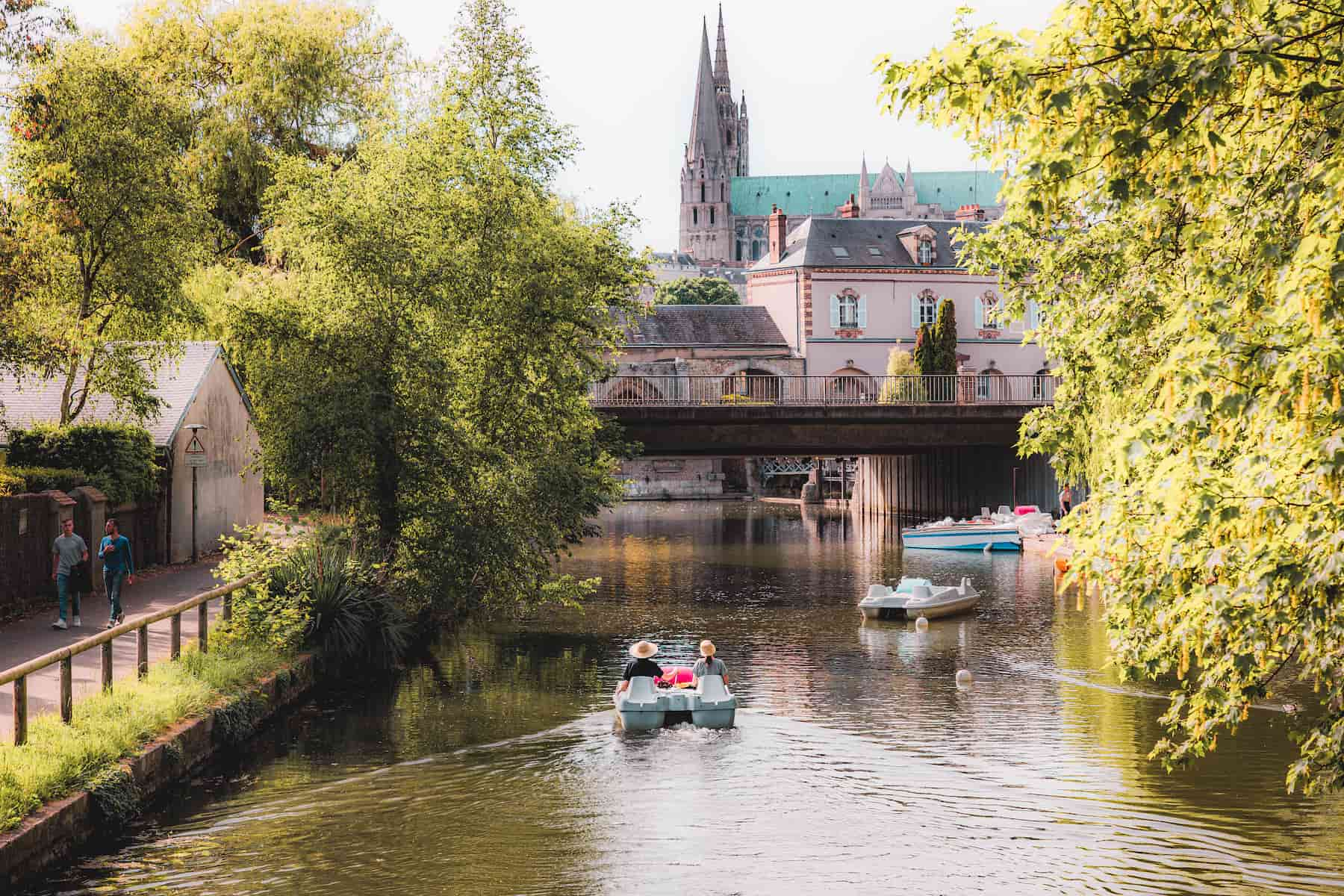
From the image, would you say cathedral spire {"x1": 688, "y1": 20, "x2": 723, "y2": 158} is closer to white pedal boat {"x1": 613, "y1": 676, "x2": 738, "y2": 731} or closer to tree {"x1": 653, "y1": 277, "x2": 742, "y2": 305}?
tree {"x1": 653, "y1": 277, "x2": 742, "y2": 305}

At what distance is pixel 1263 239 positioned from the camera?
24.1ft

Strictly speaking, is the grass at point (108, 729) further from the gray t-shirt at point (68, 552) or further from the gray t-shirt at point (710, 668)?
the gray t-shirt at point (710, 668)

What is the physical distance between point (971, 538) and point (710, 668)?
91.1 ft

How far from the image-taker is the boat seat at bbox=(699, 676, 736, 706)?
57.7ft

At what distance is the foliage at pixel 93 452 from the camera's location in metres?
24.8

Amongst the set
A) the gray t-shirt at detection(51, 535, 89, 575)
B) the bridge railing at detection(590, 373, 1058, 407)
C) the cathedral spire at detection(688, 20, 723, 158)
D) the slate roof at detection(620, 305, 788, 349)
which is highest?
the cathedral spire at detection(688, 20, 723, 158)

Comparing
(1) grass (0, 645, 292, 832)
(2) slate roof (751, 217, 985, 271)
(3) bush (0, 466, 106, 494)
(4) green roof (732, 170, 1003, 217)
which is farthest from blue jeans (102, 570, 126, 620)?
(4) green roof (732, 170, 1003, 217)

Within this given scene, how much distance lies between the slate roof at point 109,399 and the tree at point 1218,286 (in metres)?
22.4

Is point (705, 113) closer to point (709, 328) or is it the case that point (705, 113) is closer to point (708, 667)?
point (709, 328)

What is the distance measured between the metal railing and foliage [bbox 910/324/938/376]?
A: 48164 mm

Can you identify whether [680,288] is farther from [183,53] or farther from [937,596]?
[937,596]

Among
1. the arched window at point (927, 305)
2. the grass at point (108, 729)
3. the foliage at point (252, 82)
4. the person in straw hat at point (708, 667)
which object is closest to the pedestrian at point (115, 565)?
the grass at point (108, 729)

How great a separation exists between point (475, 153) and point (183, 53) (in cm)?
1894

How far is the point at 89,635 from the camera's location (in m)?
18.8
